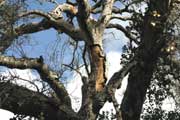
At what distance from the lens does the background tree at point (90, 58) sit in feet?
32.4

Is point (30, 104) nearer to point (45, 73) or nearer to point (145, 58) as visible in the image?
point (45, 73)

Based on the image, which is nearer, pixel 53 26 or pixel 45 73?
pixel 45 73

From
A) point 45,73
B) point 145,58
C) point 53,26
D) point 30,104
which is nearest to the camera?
point 145,58

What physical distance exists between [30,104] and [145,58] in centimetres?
345

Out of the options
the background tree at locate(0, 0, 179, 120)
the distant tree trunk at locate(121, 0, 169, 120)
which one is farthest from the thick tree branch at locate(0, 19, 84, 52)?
the distant tree trunk at locate(121, 0, 169, 120)

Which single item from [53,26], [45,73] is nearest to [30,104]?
[45,73]

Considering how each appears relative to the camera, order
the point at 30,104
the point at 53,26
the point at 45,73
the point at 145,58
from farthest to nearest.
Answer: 1. the point at 53,26
2. the point at 45,73
3. the point at 30,104
4. the point at 145,58

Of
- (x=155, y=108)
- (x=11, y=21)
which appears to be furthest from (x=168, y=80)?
(x=11, y=21)

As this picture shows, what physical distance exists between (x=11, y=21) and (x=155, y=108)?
5009 millimetres

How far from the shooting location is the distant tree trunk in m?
9.64

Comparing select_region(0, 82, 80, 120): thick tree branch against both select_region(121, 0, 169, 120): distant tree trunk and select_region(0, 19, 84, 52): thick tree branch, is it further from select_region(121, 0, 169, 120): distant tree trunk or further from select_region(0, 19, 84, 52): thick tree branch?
select_region(0, 19, 84, 52): thick tree branch

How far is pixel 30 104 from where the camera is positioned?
12.1 meters

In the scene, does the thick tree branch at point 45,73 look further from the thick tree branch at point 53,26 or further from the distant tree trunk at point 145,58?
the distant tree trunk at point 145,58

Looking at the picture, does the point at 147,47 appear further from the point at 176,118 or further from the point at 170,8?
the point at 176,118
